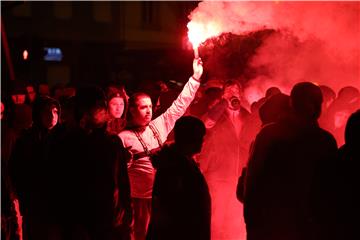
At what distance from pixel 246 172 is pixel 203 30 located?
11.1 feet

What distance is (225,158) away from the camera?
23.4ft

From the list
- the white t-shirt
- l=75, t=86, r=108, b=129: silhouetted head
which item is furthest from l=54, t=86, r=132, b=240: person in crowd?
the white t-shirt

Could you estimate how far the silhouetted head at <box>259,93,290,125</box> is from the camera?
15.9 feet

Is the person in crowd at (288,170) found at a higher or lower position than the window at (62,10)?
lower

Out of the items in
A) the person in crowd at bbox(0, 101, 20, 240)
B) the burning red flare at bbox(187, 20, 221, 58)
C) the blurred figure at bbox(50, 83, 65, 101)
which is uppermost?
the burning red flare at bbox(187, 20, 221, 58)

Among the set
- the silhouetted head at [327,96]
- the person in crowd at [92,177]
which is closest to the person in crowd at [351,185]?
the person in crowd at [92,177]

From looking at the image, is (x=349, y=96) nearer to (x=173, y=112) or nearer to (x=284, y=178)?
(x=173, y=112)

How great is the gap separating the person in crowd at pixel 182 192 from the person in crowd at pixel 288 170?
422 mm

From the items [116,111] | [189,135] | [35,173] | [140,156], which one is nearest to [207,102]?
[116,111]

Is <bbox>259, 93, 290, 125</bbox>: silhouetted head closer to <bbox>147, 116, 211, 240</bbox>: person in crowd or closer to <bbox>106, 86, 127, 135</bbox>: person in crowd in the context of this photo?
<bbox>147, 116, 211, 240</bbox>: person in crowd

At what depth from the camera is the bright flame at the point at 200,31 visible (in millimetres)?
7348

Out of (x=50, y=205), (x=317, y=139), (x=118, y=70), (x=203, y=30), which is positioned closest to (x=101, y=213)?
(x=50, y=205)

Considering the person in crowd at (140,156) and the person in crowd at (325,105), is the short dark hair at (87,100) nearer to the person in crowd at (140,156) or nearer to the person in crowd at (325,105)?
the person in crowd at (140,156)

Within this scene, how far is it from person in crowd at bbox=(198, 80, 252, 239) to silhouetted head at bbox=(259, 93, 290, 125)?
79.1 inches
